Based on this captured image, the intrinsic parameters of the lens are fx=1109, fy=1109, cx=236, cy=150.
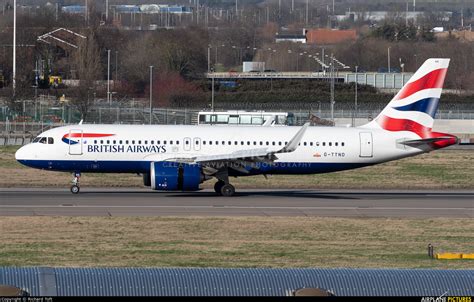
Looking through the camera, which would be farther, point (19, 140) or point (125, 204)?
point (19, 140)

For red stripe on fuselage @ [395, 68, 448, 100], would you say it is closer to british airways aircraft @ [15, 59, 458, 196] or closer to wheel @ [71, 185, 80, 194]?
british airways aircraft @ [15, 59, 458, 196]

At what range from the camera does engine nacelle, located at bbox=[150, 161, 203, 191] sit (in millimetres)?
45438

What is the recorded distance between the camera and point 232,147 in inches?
1918

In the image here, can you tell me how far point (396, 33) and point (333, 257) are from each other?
492ft

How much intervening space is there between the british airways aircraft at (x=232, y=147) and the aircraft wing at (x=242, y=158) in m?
0.04

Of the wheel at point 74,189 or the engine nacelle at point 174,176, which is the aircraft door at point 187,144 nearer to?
the engine nacelle at point 174,176

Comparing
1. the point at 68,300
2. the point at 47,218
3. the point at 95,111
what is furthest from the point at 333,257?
the point at 95,111

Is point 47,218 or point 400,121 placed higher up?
point 400,121

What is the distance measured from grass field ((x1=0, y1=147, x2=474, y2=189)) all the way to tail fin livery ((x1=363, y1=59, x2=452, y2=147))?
18.4 ft

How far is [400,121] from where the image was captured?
49.6 meters

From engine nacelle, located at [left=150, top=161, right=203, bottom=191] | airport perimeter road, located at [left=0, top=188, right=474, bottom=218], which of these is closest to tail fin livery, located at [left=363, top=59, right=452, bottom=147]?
airport perimeter road, located at [left=0, top=188, right=474, bottom=218]

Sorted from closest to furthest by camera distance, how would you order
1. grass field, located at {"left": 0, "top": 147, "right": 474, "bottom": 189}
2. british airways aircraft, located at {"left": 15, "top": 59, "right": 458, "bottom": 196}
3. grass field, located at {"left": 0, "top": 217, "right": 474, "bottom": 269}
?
grass field, located at {"left": 0, "top": 217, "right": 474, "bottom": 269} < british airways aircraft, located at {"left": 15, "top": 59, "right": 458, "bottom": 196} < grass field, located at {"left": 0, "top": 147, "right": 474, "bottom": 189}

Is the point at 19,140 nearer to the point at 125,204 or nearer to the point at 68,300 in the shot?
the point at 125,204

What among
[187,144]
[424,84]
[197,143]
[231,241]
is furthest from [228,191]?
[231,241]
